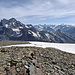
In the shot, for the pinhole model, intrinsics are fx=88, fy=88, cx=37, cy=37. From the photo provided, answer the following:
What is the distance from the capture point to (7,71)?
44.1 feet

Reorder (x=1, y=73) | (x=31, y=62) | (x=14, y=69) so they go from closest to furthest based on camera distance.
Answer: (x=1, y=73) < (x=14, y=69) < (x=31, y=62)

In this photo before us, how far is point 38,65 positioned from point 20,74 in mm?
3710

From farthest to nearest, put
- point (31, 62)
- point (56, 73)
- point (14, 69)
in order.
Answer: point (31, 62) → point (56, 73) → point (14, 69)

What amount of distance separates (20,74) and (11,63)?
3014 millimetres

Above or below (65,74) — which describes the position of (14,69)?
above

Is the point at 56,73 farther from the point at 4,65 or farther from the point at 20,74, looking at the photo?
the point at 4,65

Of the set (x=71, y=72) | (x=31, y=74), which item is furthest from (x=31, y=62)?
(x=71, y=72)

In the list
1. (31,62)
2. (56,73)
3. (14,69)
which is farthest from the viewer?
(31,62)

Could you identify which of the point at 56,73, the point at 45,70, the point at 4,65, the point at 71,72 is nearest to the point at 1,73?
the point at 4,65

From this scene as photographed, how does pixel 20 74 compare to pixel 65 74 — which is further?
pixel 65 74

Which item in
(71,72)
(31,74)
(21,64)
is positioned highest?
(21,64)

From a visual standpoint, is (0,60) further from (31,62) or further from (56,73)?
(56,73)

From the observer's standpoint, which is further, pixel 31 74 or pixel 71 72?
pixel 71 72

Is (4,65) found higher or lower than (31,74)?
higher
